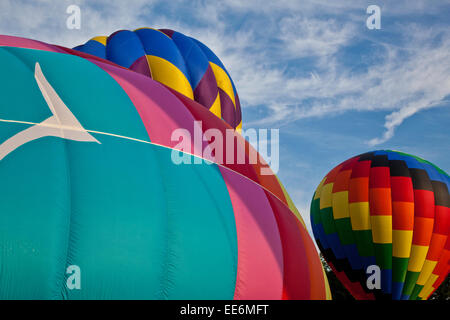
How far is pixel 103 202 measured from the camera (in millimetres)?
2926


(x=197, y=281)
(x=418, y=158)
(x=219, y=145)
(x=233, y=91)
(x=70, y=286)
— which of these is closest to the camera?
(x=70, y=286)

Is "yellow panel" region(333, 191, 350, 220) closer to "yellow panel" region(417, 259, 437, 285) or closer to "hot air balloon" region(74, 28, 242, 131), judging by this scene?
"yellow panel" region(417, 259, 437, 285)

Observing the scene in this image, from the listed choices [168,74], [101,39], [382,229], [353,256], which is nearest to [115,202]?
[168,74]

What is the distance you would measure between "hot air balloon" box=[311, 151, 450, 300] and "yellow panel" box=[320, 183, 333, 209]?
4.5 inches

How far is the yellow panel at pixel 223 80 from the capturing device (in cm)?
918

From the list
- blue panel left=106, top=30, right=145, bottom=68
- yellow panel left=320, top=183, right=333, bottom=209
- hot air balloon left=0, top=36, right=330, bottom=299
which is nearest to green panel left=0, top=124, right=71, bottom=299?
hot air balloon left=0, top=36, right=330, bottom=299

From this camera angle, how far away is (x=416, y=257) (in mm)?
11461

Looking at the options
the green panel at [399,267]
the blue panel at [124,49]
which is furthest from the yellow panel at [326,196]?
the blue panel at [124,49]

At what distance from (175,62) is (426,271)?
27.9ft

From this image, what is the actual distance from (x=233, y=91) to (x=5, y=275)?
756 cm
